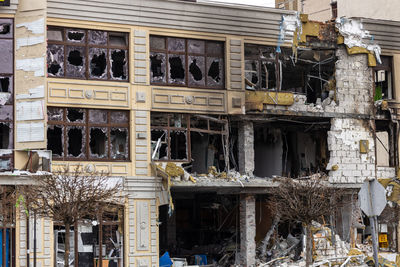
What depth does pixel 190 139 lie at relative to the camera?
37.2m

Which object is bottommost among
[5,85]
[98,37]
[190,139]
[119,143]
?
[119,143]

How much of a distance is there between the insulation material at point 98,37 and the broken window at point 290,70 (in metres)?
6.71

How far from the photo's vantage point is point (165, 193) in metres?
34.5

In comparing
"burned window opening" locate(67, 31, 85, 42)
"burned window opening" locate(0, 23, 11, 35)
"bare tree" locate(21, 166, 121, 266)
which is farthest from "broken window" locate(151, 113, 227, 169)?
"burned window opening" locate(0, 23, 11, 35)

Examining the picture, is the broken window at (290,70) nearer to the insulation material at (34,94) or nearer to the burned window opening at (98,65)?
the burned window opening at (98,65)

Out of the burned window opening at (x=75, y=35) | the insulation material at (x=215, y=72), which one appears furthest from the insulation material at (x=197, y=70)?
the burned window opening at (x=75, y=35)

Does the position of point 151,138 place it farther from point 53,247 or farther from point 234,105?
point 53,247

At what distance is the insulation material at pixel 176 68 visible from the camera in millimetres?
A: 35906

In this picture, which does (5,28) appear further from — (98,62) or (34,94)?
(98,62)

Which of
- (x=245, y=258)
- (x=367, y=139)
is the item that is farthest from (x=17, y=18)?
(x=367, y=139)

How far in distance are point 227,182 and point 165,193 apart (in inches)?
Result: 118

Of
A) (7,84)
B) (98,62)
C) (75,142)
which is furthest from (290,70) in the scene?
(7,84)

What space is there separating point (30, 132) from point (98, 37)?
5141 millimetres

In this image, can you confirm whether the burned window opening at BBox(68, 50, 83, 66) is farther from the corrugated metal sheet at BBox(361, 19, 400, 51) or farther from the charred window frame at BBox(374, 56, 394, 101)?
the charred window frame at BBox(374, 56, 394, 101)
